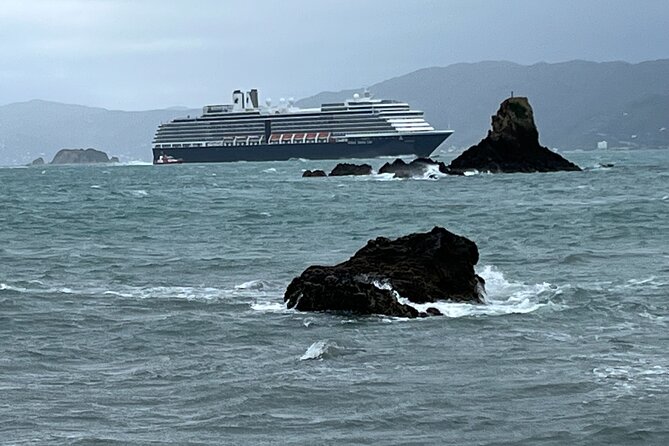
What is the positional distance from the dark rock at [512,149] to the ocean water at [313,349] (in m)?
38.8

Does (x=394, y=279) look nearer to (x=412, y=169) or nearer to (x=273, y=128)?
(x=412, y=169)

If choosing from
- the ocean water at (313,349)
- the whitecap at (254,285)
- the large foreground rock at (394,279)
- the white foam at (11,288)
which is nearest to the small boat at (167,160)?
the ocean water at (313,349)

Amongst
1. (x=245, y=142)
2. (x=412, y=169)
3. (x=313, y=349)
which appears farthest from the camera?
(x=245, y=142)

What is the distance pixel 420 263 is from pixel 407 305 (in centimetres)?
168

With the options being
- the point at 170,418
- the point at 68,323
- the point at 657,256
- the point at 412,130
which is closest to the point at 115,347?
the point at 68,323

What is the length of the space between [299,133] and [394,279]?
136 m

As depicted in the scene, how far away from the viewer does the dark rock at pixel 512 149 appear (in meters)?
71.9

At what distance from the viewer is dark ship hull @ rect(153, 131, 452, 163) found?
147 meters

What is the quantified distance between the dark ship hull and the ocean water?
113772 mm

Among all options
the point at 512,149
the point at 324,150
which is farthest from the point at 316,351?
the point at 324,150

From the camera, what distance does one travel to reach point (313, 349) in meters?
15.0

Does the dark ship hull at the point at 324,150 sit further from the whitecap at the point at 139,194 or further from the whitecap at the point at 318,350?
the whitecap at the point at 318,350

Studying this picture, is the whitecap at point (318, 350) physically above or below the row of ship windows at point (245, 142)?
below

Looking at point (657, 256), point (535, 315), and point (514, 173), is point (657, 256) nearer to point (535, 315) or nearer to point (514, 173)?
point (535, 315)
